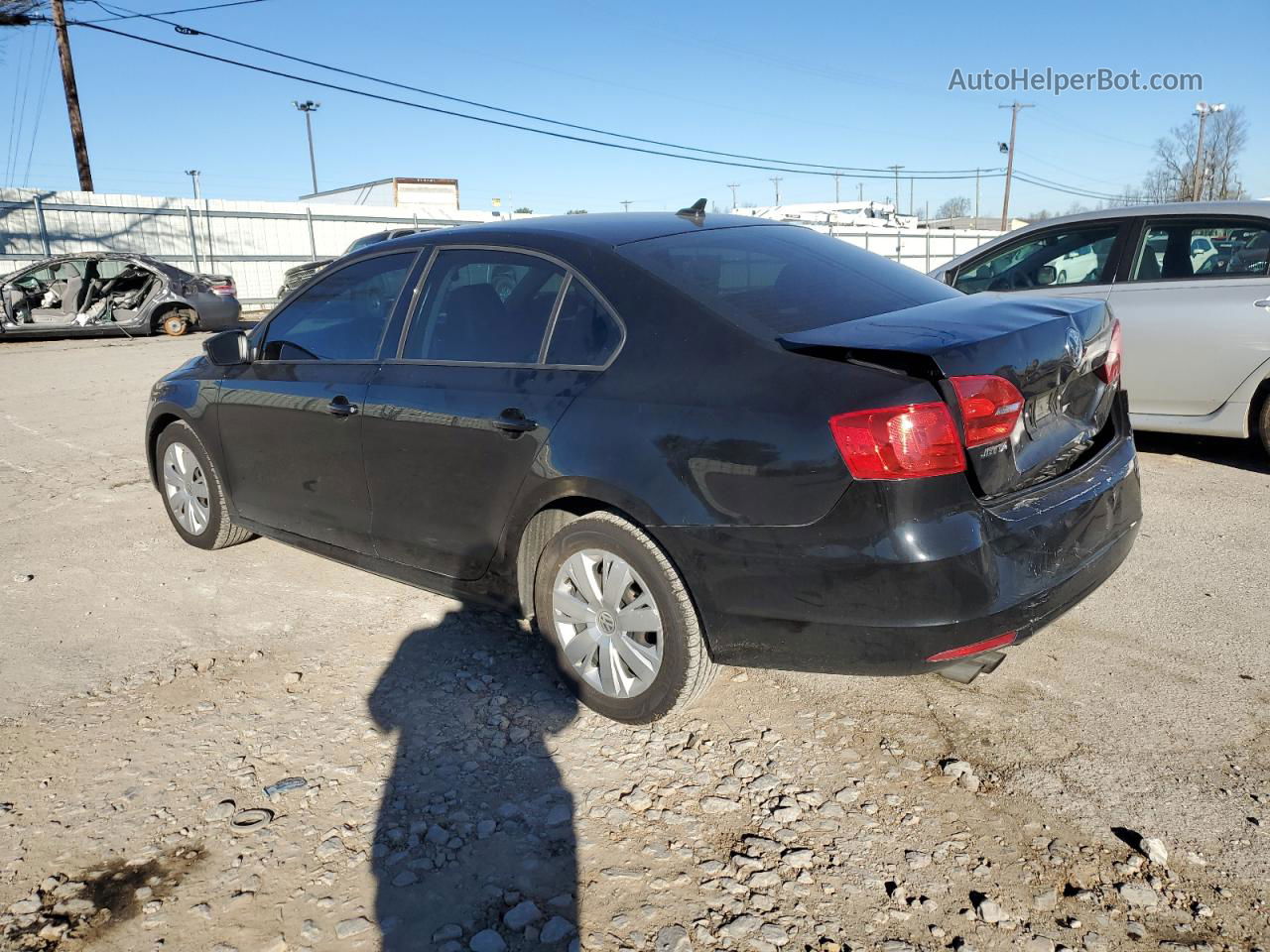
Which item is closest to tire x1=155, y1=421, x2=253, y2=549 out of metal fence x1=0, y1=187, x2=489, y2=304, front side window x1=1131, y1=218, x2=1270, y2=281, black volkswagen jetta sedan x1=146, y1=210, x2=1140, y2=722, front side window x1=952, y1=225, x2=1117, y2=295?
black volkswagen jetta sedan x1=146, y1=210, x2=1140, y2=722

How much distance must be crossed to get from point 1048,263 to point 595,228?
4.32 m

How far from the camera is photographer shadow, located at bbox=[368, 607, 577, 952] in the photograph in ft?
7.73

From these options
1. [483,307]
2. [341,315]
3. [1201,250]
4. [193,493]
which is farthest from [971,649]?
[1201,250]

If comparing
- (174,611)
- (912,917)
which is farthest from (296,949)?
(174,611)

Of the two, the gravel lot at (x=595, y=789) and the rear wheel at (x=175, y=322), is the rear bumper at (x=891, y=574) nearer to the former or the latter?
the gravel lot at (x=595, y=789)

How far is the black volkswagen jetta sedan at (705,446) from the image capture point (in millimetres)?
2650

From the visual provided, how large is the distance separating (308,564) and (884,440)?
11.3 ft

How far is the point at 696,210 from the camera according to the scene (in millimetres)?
4098

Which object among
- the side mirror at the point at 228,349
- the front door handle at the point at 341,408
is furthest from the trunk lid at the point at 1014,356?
the side mirror at the point at 228,349

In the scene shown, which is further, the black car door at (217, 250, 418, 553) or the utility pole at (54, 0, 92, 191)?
the utility pole at (54, 0, 92, 191)

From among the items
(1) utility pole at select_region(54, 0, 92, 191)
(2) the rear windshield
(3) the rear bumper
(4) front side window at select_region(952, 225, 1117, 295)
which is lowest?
(3) the rear bumper

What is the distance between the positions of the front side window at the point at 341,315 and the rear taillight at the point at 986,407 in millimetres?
2384

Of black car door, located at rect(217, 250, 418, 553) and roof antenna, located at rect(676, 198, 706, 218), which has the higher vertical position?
roof antenna, located at rect(676, 198, 706, 218)

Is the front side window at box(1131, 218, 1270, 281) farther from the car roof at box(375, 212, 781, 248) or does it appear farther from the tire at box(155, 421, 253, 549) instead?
the tire at box(155, 421, 253, 549)
